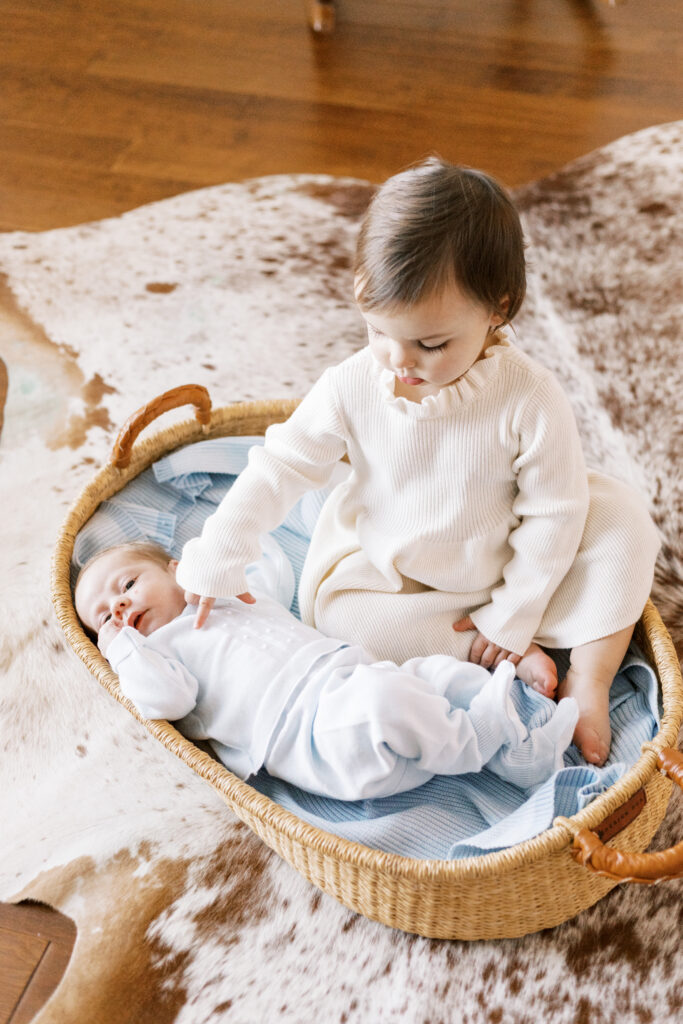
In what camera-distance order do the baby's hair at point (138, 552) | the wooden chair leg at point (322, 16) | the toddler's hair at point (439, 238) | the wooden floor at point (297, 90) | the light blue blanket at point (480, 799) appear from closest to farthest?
the toddler's hair at point (439, 238) → the light blue blanket at point (480, 799) → the baby's hair at point (138, 552) → the wooden floor at point (297, 90) → the wooden chair leg at point (322, 16)

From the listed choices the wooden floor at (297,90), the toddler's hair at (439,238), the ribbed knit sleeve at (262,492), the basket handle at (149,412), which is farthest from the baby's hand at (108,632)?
the wooden floor at (297,90)

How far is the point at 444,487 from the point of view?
1.06 metres

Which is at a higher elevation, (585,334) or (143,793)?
(585,334)

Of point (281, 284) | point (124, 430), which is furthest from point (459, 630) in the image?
point (281, 284)

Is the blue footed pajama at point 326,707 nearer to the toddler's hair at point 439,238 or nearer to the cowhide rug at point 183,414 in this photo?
the cowhide rug at point 183,414

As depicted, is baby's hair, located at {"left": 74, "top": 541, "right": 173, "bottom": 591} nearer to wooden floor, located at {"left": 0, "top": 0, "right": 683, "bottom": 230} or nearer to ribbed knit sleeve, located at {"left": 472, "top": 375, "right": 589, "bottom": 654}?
ribbed knit sleeve, located at {"left": 472, "top": 375, "right": 589, "bottom": 654}

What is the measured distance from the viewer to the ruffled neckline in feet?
3.20

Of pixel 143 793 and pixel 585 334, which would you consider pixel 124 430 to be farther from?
pixel 585 334

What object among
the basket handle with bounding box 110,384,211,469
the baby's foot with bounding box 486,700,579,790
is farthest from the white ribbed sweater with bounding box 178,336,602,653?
the basket handle with bounding box 110,384,211,469

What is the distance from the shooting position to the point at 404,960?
1028 mm

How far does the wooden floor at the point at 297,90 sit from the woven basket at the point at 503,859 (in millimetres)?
1358

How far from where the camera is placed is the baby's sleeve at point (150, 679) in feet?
3.42

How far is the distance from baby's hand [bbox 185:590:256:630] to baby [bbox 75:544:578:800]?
1 cm

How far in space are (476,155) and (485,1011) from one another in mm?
1762
